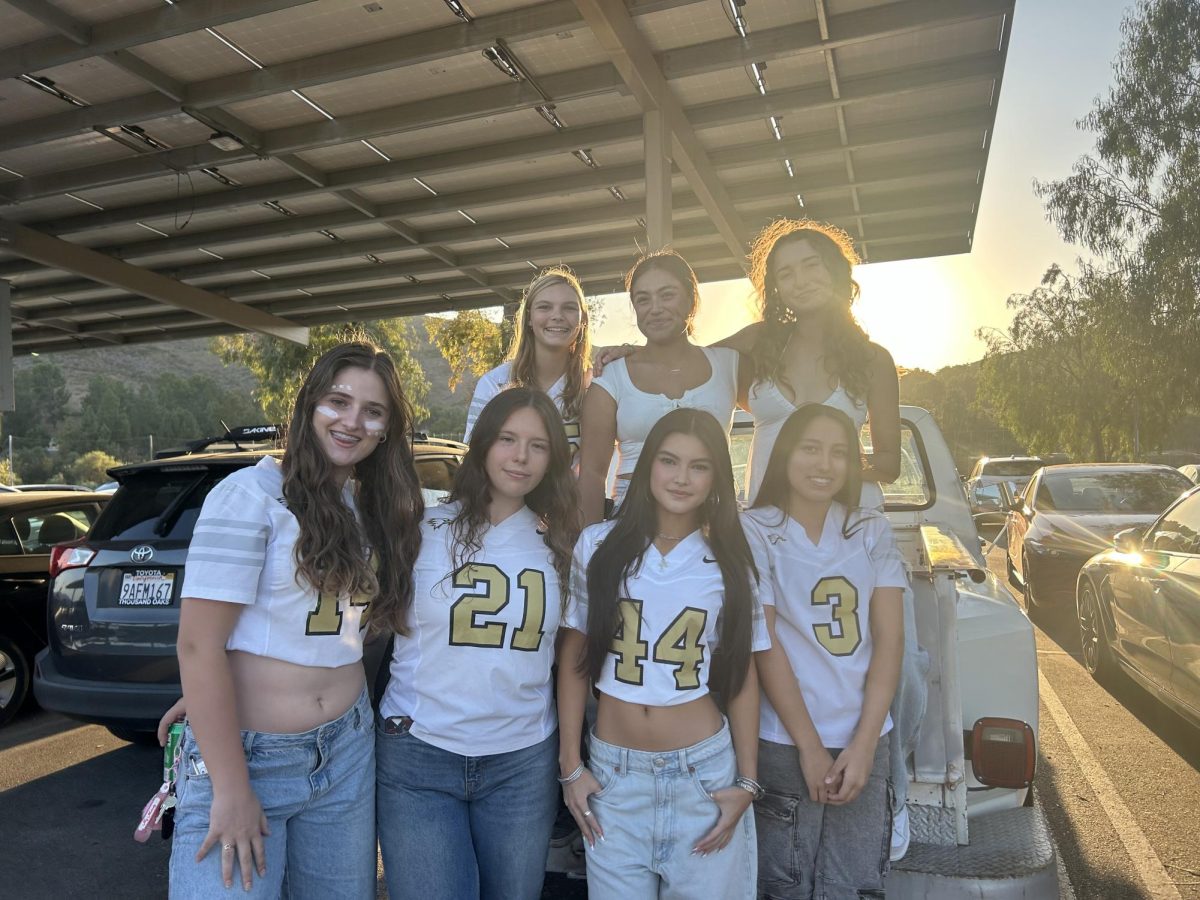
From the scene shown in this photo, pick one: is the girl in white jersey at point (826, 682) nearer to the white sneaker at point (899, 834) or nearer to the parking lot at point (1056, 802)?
the white sneaker at point (899, 834)

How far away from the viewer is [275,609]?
218cm

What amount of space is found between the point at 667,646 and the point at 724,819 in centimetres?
44

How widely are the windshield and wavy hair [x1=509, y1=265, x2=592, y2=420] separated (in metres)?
8.53

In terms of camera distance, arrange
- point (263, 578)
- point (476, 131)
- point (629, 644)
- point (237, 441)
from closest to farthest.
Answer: point (263, 578), point (629, 644), point (237, 441), point (476, 131)

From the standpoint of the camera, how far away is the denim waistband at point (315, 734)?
2.16m

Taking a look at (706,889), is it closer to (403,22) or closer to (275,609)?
(275,609)

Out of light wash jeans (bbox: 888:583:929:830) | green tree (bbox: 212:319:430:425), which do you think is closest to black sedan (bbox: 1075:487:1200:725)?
light wash jeans (bbox: 888:583:929:830)

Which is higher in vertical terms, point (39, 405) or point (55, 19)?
point (39, 405)

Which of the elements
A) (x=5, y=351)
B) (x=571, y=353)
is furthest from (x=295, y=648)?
(x=5, y=351)

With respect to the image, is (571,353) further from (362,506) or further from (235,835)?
(235,835)

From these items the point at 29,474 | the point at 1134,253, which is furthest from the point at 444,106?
the point at 29,474

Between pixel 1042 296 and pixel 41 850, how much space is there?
39.4m

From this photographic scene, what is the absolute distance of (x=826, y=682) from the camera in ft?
8.22

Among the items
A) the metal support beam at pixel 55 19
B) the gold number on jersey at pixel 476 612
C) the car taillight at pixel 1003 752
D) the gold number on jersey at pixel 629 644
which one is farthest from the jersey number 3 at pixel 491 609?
the metal support beam at pixel 55 19
